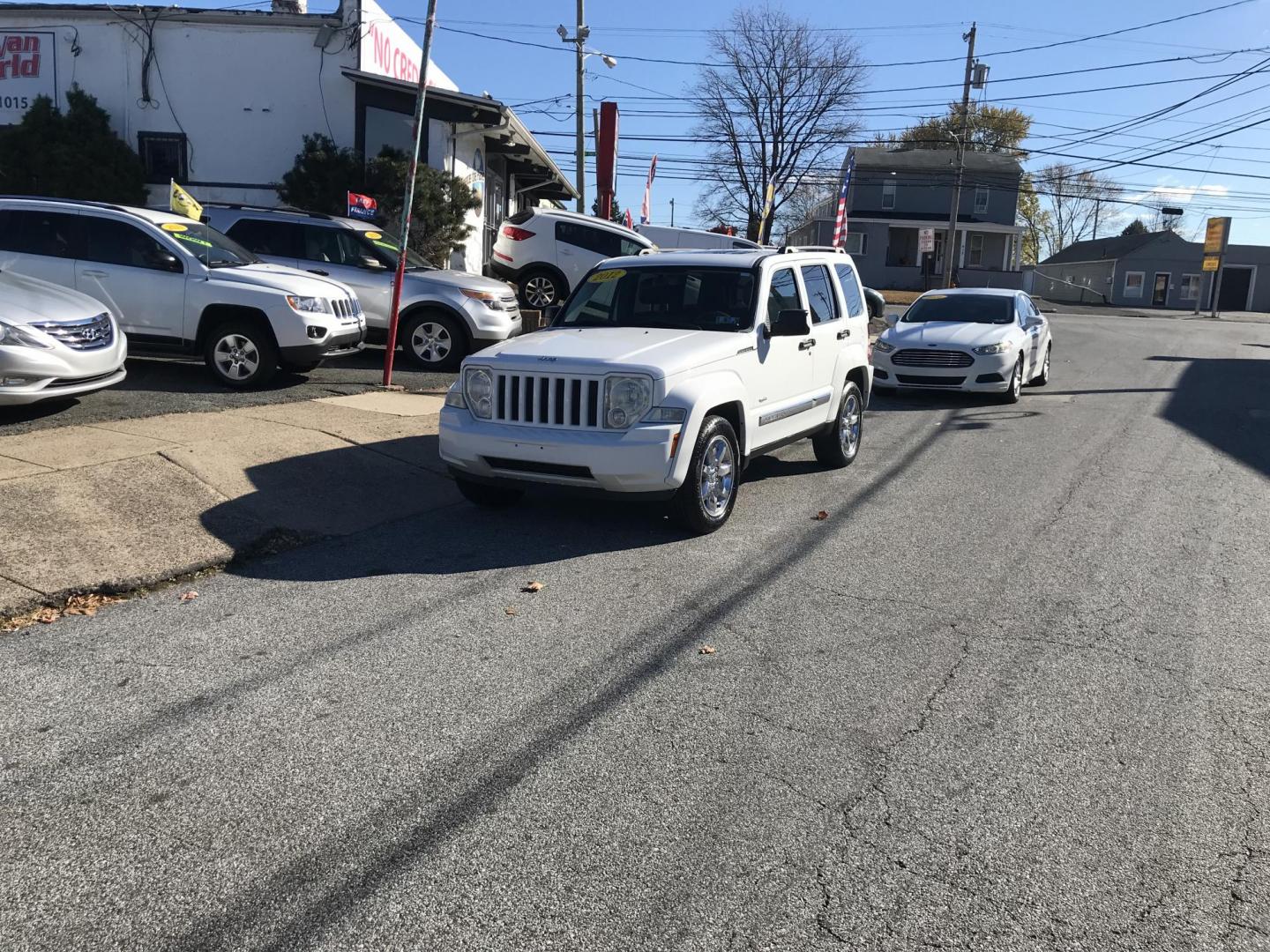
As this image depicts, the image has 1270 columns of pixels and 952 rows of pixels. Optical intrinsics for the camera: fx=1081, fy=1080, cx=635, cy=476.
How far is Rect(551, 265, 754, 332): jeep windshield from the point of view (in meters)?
8.04

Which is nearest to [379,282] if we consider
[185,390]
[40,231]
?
[185,390]

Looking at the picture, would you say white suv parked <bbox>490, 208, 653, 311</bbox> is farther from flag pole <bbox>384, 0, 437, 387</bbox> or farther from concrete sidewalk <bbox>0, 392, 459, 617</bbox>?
concrete sidewalk <bbox>0, 392, 459, 617</bbox>

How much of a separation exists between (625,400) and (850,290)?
3950 millimetres

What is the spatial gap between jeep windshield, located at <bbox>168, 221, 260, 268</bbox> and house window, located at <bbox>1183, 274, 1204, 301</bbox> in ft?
220

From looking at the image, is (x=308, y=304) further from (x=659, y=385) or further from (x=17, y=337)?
(x=659, y=385)

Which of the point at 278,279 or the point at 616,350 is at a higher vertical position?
the point at 278,279

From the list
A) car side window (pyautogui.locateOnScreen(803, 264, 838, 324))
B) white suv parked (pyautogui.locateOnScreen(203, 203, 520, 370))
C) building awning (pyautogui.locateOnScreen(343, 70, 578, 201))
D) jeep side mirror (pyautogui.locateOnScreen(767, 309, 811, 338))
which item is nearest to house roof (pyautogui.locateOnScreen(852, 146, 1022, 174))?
building awning (pyautogui.locateOnScreen(343, 70, 578, 201))

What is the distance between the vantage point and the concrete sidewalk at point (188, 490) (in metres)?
6.09

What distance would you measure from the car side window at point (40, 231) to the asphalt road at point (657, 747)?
20.4ft

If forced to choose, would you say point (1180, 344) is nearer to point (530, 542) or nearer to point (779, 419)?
point (779, 419)

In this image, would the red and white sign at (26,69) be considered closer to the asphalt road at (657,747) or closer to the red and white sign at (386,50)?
the red and white sign at (386,50)

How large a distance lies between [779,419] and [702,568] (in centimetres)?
211

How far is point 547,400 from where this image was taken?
6.99m

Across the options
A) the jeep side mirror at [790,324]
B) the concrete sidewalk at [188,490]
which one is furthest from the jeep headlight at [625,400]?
the concrete sidewalk at [188,490]
